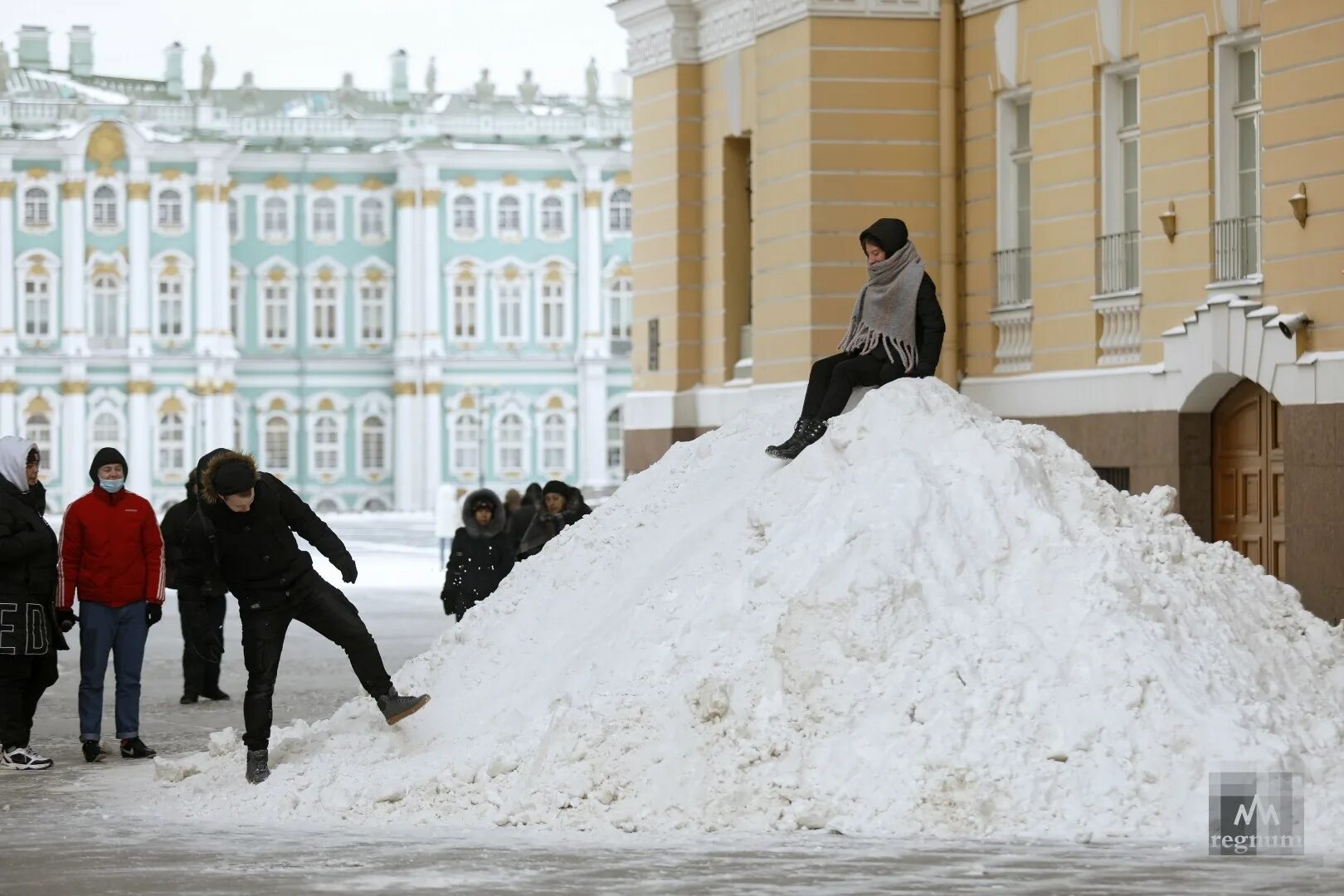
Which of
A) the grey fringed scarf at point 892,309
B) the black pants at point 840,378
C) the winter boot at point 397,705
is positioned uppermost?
the grey fringed scarf at point 892,309

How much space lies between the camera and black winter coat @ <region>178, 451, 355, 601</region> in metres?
11.2

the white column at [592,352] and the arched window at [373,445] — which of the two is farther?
the arched window at [373,445]

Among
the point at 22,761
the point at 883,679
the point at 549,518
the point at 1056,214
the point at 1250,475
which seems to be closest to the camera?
the point at 883,679

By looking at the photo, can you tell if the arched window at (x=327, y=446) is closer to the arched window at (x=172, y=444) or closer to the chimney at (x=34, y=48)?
the arched window at (x=172, y=444)

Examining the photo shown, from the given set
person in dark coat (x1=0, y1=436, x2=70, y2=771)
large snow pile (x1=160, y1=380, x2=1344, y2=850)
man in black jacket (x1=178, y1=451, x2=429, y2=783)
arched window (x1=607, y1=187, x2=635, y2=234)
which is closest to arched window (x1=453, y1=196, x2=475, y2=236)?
arched window (x1=607, y1=187, x2=635, y2=234)

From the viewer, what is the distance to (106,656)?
43.3ft

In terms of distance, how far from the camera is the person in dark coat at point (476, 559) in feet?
59.1

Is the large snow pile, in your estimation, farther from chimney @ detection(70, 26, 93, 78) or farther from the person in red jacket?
chimney @ detection(70, 26, 93, 78)

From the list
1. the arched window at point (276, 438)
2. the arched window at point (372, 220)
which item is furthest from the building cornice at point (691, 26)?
the arched window at point (276, 438)

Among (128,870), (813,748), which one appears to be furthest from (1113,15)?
(128,870)

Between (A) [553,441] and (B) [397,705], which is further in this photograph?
(A) [553,441]

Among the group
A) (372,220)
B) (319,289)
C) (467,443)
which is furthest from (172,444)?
(372,220)

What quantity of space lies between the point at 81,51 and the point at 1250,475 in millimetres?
69306

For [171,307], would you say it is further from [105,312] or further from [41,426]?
[41,426]
